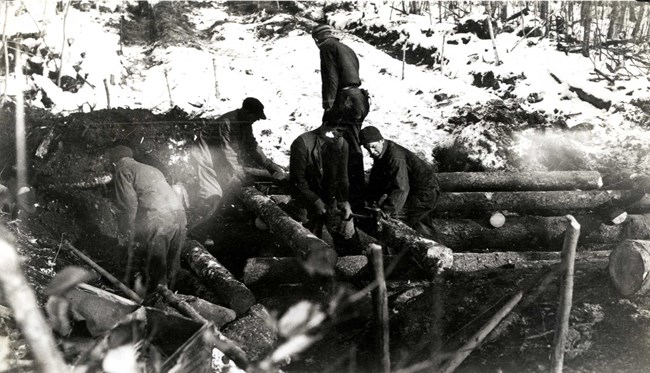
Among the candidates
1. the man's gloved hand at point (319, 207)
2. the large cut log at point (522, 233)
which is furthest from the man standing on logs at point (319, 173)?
the large cut log at point (522, 233)

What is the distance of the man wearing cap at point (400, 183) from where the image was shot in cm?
593

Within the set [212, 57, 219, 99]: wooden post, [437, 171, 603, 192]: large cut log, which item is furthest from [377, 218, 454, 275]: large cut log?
[212, 57, 219, 99]: wooden post

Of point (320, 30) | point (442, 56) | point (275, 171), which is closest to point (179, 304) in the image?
point (275, 171)

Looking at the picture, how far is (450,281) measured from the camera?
502 cm

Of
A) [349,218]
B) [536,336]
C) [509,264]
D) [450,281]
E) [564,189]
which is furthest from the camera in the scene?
[564,189]

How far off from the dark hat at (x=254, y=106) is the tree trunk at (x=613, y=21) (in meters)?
5.40

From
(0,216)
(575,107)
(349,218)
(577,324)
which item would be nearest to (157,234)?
(0,216)

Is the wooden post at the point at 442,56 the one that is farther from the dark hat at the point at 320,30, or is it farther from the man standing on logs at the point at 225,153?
the man standing on logs at the point at 225,153

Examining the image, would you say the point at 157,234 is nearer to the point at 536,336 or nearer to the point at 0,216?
the point at 0,216

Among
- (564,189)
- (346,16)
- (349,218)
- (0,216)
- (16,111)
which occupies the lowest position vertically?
(564,189)

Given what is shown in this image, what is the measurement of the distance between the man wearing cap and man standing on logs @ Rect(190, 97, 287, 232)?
1754 millimetres

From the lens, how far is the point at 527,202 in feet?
23.1

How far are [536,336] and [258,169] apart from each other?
14.7 ft

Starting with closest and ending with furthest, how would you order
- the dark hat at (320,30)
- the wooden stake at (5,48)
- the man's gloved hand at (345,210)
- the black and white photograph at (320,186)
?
the black and white photograph at (320,186) < the wooden stake at (5,48) < the man's gloved hand at (345,210) < the dark hat at (320,30)
